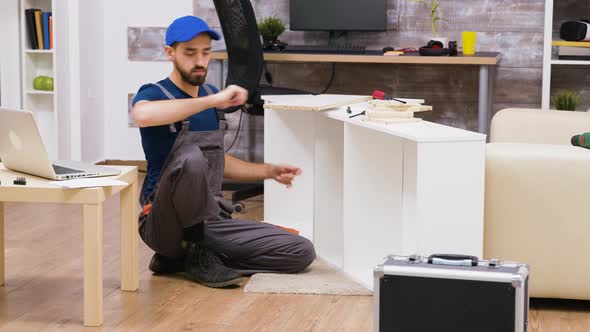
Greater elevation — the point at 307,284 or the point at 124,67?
the point at 124,67

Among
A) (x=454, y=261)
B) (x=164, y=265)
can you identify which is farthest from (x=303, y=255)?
(x=454, y=261)

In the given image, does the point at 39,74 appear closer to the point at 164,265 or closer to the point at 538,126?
the point at 164,265

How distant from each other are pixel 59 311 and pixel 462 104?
134 inches

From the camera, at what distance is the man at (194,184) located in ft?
11.2

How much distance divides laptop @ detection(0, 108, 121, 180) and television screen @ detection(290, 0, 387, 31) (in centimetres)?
282

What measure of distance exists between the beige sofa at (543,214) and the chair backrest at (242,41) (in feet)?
6.10

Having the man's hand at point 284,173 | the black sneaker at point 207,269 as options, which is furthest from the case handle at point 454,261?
the black sneaker at point 207,269

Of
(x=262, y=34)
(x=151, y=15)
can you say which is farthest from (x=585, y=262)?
(x=151, y=15)

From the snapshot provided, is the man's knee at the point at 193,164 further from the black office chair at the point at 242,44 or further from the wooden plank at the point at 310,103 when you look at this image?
the black office chair at the point at 242,44

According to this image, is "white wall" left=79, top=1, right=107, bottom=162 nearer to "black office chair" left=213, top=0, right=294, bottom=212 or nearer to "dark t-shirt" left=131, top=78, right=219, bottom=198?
"black office chair" left=213, top=0, right=294, bottom=212

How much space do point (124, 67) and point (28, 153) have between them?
3310 mm

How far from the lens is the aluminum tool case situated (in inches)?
92.4

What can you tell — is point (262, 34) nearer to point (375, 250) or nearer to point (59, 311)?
point (375, 250)

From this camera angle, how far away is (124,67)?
6.41 m
